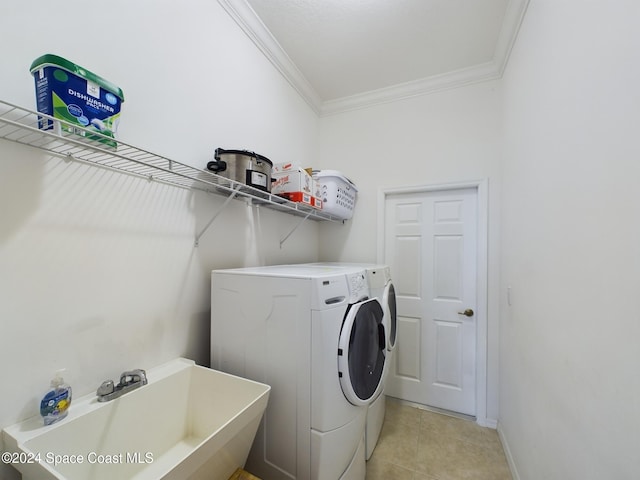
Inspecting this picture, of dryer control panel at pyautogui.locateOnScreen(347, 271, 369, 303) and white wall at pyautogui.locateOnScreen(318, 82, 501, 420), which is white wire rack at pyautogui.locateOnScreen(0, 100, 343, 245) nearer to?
dryer control panel at pyautogui.locateOnScreen(347, 271, 369, 303)

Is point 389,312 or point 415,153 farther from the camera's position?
point 415,153

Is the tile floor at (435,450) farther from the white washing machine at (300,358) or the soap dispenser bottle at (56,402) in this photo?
the soap dispenser bottle at (56,402)

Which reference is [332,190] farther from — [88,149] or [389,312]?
[88,149]

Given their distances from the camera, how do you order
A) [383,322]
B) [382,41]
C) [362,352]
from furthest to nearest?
[382,41], [383,322], [362,352]

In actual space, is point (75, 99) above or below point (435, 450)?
above

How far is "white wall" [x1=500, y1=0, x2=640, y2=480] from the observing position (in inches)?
27.6

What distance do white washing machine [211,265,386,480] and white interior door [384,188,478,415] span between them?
51.6 inches

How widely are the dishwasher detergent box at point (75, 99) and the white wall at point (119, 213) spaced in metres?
0.16

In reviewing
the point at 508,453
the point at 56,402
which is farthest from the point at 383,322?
the point at 56,402

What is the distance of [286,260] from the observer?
2.31m

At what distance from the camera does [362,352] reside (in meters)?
1.32

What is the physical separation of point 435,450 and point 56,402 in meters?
2.23

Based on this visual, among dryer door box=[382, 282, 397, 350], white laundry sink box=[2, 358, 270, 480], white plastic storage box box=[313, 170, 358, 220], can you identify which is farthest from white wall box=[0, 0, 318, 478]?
dryer door box=[382, 282, 397, 350]

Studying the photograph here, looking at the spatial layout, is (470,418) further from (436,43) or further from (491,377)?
(436,43)
